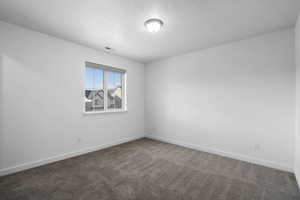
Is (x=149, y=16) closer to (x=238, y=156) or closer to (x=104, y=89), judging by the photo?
(x=104, y=89)

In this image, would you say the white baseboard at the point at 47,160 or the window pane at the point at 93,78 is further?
the window pane at the point at 93,78

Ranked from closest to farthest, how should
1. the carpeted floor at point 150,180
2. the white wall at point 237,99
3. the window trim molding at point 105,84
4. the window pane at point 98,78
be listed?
the carpeted floor at point 150,180 → the white wall at point 237,99 → the window trim molding at point 105,84 → the window pane at point 98,78

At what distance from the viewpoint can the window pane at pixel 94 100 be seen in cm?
341

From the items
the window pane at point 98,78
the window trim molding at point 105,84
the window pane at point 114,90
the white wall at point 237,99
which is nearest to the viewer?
the white wall at point 237,99

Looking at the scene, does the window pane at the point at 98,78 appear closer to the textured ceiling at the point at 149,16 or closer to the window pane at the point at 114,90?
the window pane at the point at 114,90

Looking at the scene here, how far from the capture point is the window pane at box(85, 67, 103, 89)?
341 centimetres

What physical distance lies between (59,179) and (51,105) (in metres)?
1.42

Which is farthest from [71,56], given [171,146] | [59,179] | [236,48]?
[236,48]

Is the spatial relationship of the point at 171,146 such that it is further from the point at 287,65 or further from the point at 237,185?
the point at 287,65

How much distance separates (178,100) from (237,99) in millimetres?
1473

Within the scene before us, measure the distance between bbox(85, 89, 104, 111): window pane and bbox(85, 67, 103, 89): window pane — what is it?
0.45 feet

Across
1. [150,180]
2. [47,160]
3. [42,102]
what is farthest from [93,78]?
[150,180]

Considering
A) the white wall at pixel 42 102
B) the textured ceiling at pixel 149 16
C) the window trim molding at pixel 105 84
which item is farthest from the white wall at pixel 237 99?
the white wall at pixel 42 102

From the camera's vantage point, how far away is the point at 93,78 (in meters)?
3.54
